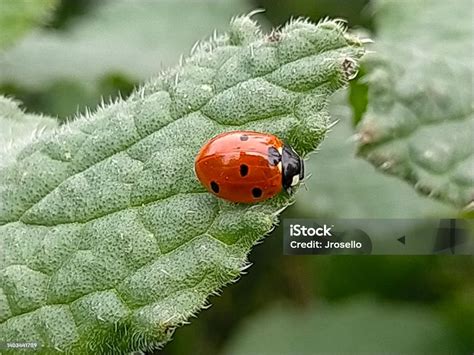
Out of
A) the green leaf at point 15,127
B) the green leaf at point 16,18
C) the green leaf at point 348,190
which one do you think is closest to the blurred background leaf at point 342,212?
the green leaf at point 348,190

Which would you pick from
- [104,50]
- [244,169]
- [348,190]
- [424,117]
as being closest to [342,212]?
[348,190]

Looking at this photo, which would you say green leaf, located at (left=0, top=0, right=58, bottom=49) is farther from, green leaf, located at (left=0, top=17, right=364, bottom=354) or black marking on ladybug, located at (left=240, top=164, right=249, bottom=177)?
black marking on ladybug, located at (left=240, top=164, right=249, bottom=177)

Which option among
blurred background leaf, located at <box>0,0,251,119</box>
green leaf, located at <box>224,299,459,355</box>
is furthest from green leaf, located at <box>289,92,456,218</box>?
blurred background leaf, located at <box>0,0,251,119</box>

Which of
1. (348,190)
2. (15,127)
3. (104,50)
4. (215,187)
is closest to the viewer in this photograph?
(215,187)

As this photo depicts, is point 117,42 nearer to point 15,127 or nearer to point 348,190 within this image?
Result: point 348,190

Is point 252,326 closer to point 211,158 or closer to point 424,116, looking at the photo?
point 424,116

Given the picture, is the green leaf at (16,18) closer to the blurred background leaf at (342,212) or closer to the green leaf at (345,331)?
the blurred background leaf at (342,212)
